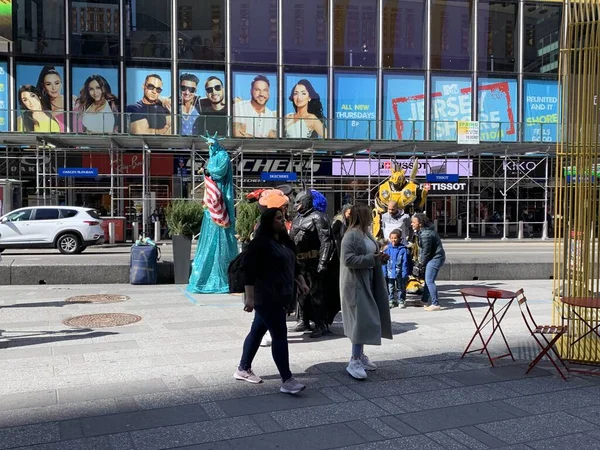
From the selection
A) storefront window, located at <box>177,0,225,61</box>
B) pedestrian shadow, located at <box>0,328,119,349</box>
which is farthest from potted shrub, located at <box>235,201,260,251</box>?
storefront window, located at <box>177,0,225,61</box>

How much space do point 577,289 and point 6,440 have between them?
213 inches

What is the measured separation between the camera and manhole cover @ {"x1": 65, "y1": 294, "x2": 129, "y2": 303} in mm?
10157

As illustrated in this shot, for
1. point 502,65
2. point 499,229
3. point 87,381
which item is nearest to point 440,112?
point 502,65

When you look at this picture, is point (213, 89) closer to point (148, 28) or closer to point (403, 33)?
point (148, 28)

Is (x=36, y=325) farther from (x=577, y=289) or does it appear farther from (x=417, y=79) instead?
(x=417, y=79)

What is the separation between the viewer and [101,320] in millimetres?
8523

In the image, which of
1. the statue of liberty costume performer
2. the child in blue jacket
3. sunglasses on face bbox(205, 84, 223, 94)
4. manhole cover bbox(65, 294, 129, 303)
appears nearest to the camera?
the child in blue jacket

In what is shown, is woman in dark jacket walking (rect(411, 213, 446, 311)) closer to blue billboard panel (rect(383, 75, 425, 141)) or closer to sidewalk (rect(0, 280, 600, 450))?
sidewalk (rect(0, 280, 600, 450))

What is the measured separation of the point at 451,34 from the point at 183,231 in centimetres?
2415

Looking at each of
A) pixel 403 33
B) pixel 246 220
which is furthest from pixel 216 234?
pixel 403 33

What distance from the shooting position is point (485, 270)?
13.3m

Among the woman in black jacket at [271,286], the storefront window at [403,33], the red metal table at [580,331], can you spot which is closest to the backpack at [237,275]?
the woman in black jacket at [271,286]

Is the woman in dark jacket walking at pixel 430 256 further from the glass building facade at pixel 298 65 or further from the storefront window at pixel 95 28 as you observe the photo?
the storefront window at pixel 95 28

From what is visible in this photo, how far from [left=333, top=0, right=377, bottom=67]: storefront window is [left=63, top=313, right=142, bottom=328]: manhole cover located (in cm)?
2395
